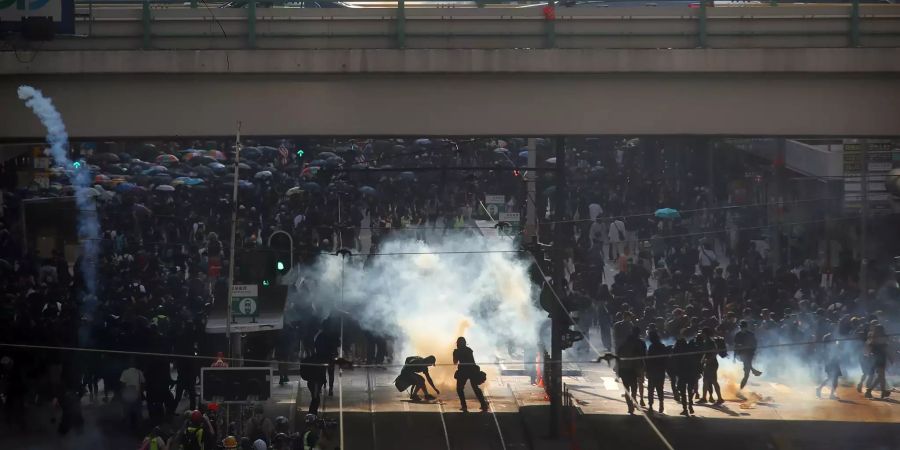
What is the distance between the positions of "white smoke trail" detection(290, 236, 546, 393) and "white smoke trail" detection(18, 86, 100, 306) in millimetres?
3992

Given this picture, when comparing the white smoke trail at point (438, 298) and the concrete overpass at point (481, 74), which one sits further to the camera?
the white smoke trail at point (438, 298)

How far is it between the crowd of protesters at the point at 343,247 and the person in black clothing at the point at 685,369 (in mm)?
554

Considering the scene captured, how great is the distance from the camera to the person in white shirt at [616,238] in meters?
29.6

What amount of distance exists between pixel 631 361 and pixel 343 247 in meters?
10.3

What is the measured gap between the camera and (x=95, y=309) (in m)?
21.5

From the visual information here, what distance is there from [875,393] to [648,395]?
3.75m

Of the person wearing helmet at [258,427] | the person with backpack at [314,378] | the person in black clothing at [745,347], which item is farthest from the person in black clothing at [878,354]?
the person wearing helmet at [258,427]

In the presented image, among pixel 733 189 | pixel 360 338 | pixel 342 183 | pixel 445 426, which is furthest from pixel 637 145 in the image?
pixel 445 426

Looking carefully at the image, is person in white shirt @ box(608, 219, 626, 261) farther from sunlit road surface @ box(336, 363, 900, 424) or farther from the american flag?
the american flag

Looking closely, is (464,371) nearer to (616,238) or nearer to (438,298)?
(438,298)

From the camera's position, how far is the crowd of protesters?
62.2 feet

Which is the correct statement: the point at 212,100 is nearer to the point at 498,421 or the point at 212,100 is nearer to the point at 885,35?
the point at 498,421

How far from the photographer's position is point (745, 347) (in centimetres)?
1975

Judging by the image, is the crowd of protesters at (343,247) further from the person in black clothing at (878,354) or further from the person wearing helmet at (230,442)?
the person wearing helmet at (230,442)
